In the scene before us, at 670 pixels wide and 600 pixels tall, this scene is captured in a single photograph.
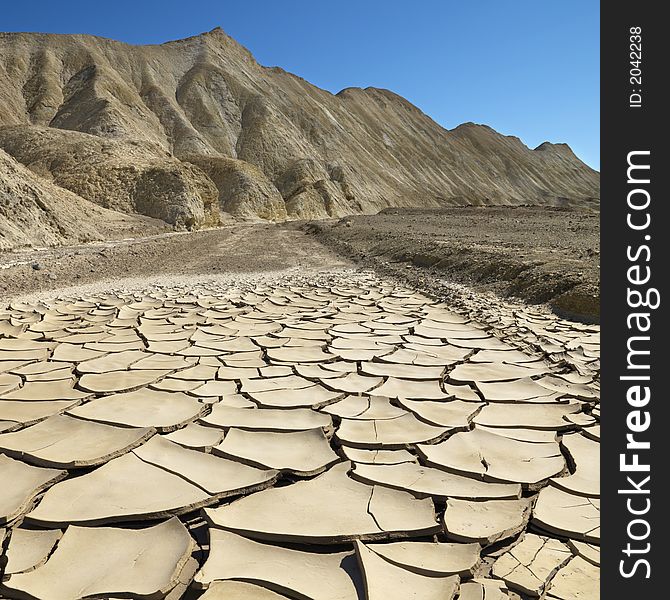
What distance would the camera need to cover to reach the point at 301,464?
6.12 feet

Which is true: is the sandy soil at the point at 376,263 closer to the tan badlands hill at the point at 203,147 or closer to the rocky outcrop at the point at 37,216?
the rocky outcrop at the point at 37,216

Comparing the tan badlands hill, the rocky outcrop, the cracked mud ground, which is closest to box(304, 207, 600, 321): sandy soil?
the cracked mud ground

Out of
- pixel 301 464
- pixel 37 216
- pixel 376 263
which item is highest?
pixel 37 216

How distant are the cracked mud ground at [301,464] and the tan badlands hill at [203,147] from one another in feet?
28.2

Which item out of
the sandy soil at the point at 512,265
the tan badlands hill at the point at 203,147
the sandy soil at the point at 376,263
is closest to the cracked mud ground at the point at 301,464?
the sandy soil at the point at 512,265

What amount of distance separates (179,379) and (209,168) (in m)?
27.8

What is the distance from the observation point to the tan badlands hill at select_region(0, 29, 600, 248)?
17.5 meters

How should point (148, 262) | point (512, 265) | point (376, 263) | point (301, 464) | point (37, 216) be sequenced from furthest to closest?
point (37, 216) < point (148, 262) < point (376, 263) < point (512, 265) < point (301, 464)

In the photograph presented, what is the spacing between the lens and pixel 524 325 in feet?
12.9

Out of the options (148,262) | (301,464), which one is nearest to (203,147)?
(148,262)

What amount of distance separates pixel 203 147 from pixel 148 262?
26.0m

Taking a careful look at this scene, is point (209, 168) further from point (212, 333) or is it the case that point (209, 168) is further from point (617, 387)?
point (617, 387)

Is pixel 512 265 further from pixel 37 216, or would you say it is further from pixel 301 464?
pixel 37 216

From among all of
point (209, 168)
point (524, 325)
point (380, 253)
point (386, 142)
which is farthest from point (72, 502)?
point (386, 142)
